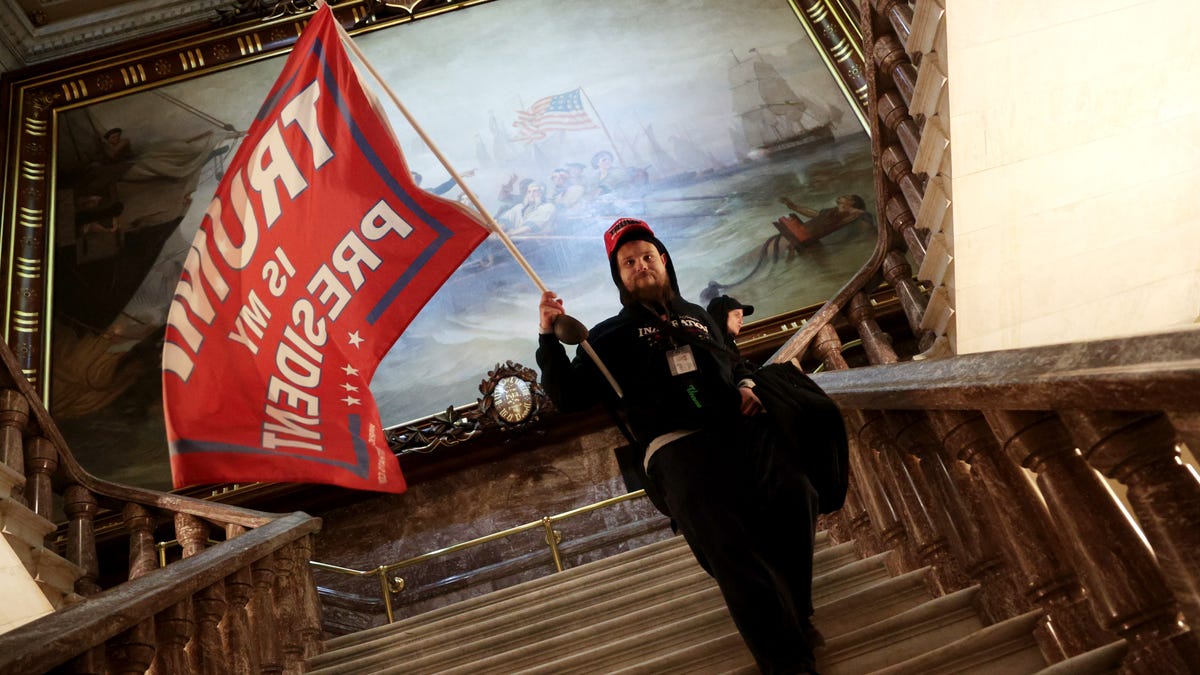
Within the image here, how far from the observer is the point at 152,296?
826 centimetres

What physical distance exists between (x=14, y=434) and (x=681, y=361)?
11.9 ft

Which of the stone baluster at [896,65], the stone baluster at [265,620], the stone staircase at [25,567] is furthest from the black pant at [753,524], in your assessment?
the stone staircase at [25,567]

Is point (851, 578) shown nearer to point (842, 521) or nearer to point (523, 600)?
point (842, 521)

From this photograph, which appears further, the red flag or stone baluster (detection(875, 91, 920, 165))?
stone baluster (detection(875, 91, 920, 165))

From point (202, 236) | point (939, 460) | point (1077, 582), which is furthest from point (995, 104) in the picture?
point (202, 236)

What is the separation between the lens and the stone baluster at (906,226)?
4.89 metres

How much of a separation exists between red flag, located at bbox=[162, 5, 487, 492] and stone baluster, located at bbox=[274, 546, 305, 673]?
Result: 0.51 m

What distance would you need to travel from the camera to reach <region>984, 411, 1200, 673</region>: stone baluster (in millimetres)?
1642

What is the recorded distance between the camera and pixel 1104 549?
174 centimetres

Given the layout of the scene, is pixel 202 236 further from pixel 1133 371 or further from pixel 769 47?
pixel 769 47

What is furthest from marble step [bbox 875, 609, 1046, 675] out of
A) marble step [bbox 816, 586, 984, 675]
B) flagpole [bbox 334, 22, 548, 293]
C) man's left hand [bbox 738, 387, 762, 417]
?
flagpole [bbox 334, 22, 548, 293]

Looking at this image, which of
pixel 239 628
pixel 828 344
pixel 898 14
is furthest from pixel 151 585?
pixel 898 14

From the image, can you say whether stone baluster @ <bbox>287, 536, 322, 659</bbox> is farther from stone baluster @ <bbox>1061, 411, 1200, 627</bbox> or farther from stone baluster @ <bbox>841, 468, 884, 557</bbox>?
stone baluster @ <bbox>1061, 411, 1200, 627</bbox>

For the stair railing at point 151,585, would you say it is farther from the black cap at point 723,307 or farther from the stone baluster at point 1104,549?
the stone baluster at point 1104,549
